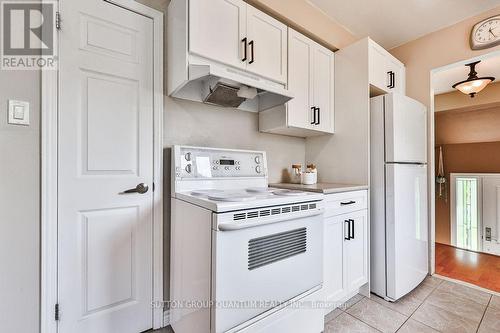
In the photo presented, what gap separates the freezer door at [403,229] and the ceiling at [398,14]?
1439 mm

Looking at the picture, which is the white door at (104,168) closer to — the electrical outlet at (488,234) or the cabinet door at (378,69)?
the cabinet door at (378,69)

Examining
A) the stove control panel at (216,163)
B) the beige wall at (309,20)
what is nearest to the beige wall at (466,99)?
the beige wall at (309,20)

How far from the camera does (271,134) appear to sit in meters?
2.23

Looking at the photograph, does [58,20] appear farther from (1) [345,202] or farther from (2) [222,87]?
(1) [345,202]

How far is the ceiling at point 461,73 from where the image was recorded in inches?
114

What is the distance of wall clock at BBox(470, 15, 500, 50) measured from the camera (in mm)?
2062

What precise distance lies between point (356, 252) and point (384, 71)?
1.70m

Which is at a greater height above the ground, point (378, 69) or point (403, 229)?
point (378, 69)

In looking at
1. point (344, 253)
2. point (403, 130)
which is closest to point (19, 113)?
point (344, 253)

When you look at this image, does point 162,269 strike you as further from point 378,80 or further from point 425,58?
point 425,58

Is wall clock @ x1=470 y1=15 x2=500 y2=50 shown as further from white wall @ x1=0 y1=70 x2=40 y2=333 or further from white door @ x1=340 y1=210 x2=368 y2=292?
white wall @ x1=0 y1=70 x2=40 y2=333

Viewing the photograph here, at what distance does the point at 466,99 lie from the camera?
369 centimetres

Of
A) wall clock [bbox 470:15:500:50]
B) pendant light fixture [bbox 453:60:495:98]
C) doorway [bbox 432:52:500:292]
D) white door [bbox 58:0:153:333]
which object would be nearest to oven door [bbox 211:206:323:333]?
white door [bbox 58:0:153:333]

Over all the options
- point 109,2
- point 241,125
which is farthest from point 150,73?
point 241,125
